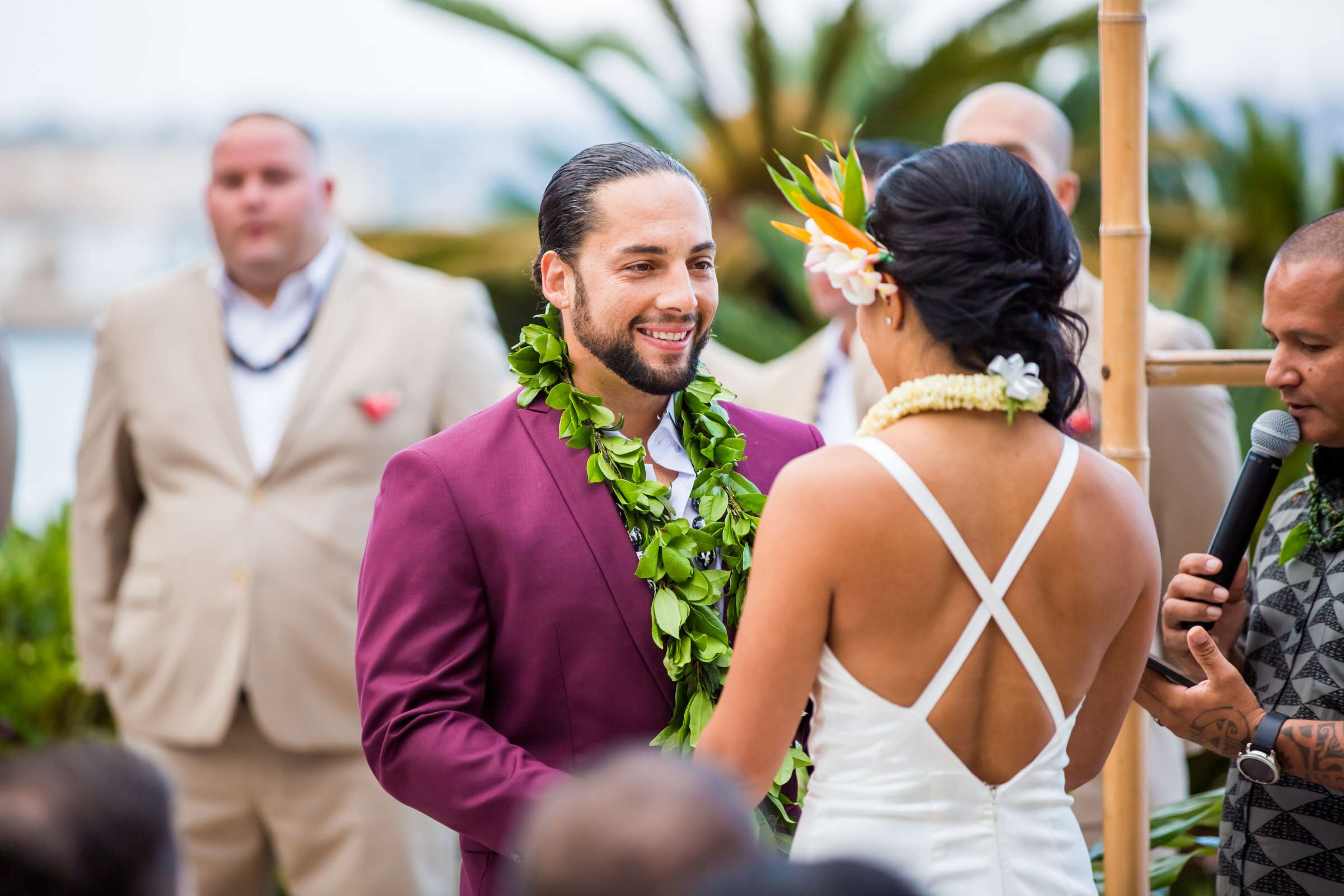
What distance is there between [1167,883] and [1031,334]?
6.06 ft

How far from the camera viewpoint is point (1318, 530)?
2316mm

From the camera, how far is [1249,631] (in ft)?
7.92

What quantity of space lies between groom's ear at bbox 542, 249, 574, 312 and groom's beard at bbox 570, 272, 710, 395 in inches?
1.7

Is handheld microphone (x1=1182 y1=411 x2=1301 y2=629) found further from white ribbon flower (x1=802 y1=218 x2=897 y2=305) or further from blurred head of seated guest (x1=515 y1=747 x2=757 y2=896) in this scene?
blurred head of seated guest (x1=515 y1=747 x2=757 y2=896)

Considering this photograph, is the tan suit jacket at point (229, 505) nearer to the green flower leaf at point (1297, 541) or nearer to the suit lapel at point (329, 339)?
the suit lapel at point (329, 339)

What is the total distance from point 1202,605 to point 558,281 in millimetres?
1214

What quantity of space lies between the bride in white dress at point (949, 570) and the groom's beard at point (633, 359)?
0.52 meters

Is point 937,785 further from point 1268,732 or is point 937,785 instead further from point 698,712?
point 1268,732

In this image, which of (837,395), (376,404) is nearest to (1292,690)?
(837,395)

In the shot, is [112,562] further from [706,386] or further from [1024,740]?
[1024,740]

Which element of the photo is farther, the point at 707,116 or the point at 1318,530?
the point at 707,116

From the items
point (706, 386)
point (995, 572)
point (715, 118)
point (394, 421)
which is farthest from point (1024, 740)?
point (715, 118)

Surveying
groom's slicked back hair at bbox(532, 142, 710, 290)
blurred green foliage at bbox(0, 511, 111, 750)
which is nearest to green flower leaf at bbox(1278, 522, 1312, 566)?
groom's slicked back hair at bbox(532, 142, 710, 290)

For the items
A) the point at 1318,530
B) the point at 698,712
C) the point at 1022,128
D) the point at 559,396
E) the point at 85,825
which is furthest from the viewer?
the point at 1022,128
